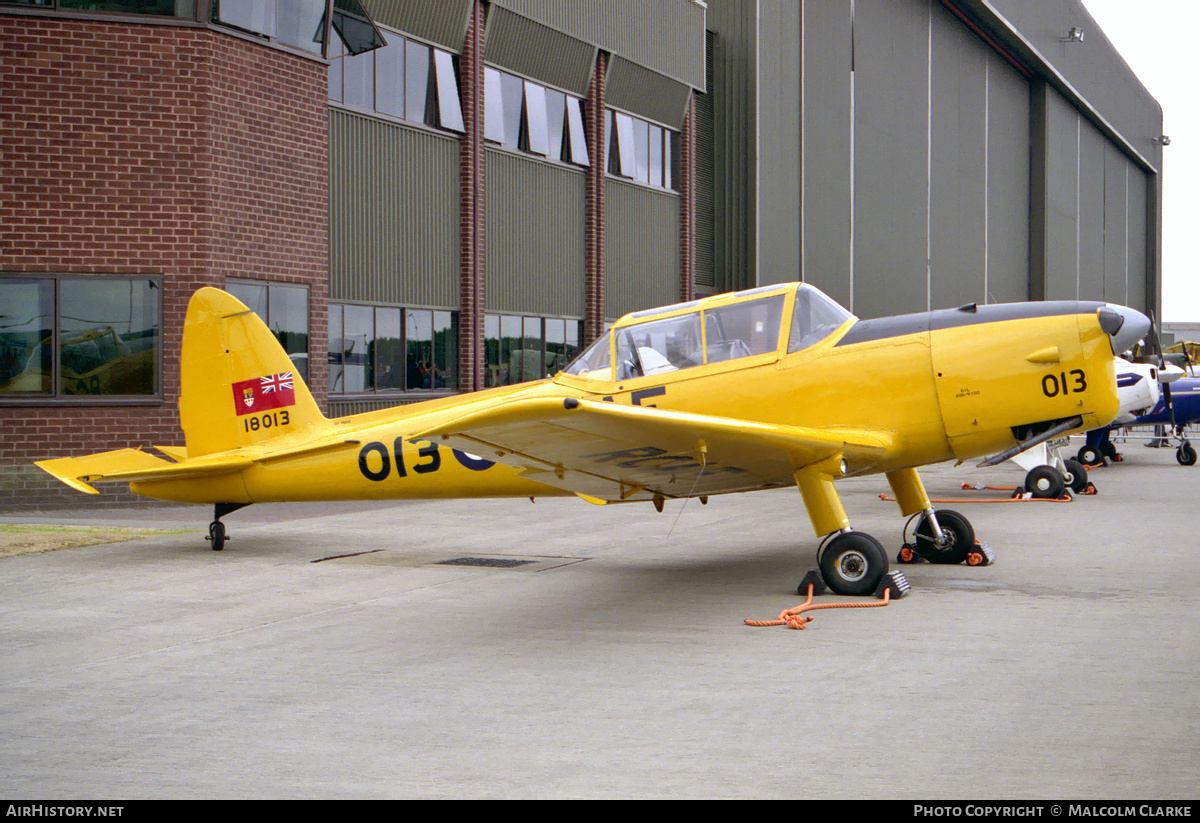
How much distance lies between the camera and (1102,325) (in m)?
8.53

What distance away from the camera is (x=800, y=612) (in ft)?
25.6

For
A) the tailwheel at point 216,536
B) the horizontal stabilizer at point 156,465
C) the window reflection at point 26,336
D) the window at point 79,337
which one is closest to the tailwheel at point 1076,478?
the horizontal stabilizer at point 156,465

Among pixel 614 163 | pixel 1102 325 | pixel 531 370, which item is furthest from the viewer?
pixel 614 163

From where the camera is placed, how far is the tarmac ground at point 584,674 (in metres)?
4.43

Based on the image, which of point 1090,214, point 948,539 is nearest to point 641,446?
point 948,539

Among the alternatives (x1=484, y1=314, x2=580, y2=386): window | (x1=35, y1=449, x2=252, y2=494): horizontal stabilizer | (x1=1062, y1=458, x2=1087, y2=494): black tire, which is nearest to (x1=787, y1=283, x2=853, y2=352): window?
(x1=35, y1=449, x2=252, y2=494): horizontal stabilizer

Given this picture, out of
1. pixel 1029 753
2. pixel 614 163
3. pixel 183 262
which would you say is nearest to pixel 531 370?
pixel 614 163

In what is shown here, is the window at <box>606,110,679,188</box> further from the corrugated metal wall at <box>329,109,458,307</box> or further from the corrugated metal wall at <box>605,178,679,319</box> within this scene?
the corrugated metal wall at <box>329,109,458,307</box>

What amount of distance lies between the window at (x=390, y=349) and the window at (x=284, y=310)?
99 cm

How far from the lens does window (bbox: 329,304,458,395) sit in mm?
18781

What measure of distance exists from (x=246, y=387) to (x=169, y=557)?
1.75 m

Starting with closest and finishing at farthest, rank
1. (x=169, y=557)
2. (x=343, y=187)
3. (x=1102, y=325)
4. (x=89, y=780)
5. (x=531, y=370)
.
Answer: (x=89, y=780) → (x=1102, y=325) → (x=169, y=557) → (x=343, y=187) → (x=531, y=370)

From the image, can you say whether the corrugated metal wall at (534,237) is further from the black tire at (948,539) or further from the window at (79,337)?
the black tire at (948,539)
